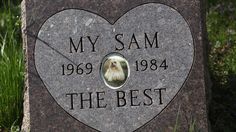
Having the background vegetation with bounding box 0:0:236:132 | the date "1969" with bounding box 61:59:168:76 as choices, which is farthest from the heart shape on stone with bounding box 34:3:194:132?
the background vegetation with bounding box 0:0:236:132

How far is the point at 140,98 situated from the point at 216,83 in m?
1.16

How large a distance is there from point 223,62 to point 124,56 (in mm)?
1620

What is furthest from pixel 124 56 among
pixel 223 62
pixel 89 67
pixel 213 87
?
pixel 223 62

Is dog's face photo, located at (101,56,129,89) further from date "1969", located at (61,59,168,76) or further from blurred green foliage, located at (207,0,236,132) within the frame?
blurred green foliage, located at (207,0,236,132)

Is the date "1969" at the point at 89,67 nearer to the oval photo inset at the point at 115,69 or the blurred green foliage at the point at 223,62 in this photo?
the oval photo inset at the point at 115,69

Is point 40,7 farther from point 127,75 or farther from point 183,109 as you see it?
point 183,109

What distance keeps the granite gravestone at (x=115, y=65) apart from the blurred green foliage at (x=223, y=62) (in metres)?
0.69

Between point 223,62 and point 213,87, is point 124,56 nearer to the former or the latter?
point 213,87

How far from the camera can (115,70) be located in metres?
3.68

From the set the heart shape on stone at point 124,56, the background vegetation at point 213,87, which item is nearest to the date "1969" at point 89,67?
the heart shape on stone at point 124,56

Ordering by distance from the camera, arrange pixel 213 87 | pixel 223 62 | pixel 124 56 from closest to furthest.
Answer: pixel 124 56 < pixel 213 87 < pixel 223 62

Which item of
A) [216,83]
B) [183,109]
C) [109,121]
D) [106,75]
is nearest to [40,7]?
[106,75]

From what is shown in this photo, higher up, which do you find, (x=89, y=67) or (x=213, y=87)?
(x=89, y=67)

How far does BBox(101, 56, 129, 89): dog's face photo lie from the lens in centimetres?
368
